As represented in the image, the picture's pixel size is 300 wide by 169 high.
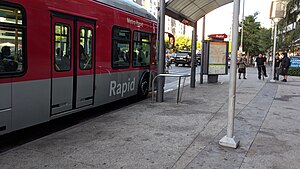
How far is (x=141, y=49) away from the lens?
981 centimetres

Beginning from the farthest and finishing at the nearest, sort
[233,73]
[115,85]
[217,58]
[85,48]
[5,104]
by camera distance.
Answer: [217,58] < [115,85] < [85,48] < [233,73] < [5,104]

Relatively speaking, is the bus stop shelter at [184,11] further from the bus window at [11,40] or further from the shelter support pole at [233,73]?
the bus window at [11,40]

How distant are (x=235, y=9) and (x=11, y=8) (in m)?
3.76

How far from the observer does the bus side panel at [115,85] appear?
7.45 m

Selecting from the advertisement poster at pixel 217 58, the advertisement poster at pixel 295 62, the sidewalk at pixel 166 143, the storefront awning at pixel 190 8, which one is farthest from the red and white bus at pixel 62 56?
the advertisement poster at pixel 295 62

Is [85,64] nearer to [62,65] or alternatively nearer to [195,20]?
[62,65]

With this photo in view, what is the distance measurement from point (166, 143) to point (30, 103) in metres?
2.53

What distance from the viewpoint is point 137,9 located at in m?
9.34

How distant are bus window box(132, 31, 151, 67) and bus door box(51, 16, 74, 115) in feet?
10.5

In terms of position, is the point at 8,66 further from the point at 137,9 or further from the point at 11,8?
the point at 137,9

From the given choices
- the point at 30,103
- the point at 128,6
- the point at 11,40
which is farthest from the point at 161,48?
the point at 11,40

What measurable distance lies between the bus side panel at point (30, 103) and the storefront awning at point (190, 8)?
214 inches

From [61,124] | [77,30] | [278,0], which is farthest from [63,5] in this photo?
[278,0]


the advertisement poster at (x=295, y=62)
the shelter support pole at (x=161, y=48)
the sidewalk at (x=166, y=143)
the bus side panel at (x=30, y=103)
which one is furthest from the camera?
the advertisement poster at (x=295, y=62)
